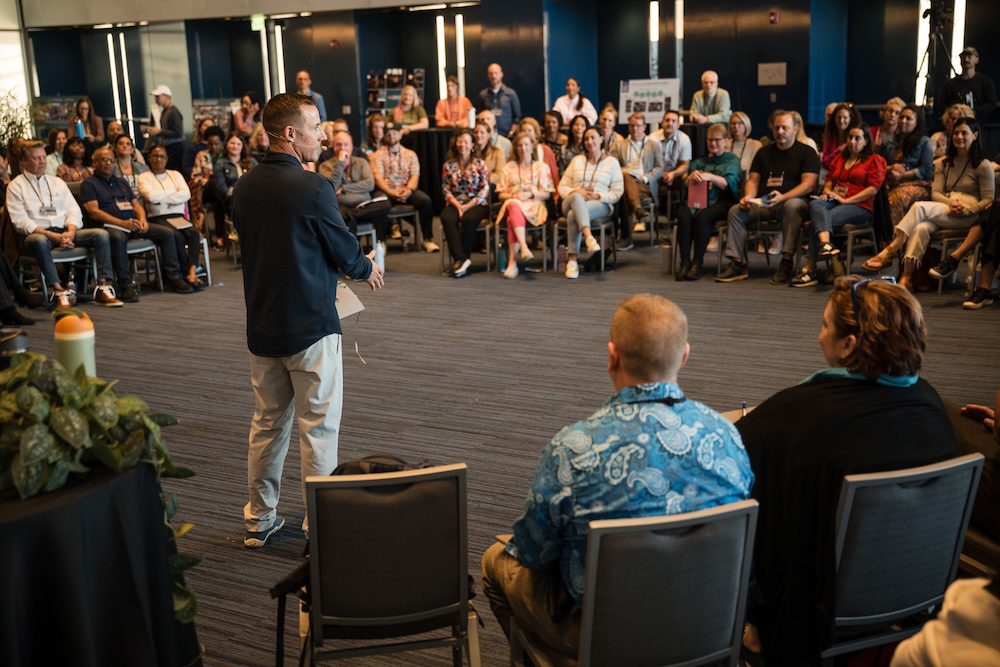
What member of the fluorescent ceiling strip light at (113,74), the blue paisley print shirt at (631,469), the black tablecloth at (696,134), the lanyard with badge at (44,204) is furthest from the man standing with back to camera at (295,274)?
the fluorescent ceiling strip light at (113,74)

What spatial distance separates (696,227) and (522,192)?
5.38ft

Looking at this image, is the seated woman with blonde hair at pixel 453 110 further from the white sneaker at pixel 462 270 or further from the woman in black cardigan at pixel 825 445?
the woman in black cardigan at pixel 825 445

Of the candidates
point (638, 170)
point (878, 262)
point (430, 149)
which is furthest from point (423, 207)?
point (878, 262)

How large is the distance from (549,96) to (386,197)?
19.3 feet

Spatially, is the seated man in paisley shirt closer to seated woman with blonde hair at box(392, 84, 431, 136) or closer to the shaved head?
the shaved head

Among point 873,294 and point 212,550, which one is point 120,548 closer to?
point 212,550

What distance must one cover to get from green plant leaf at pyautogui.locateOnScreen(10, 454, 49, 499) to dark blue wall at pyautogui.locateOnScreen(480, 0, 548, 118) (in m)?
14.0

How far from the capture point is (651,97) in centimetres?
1316

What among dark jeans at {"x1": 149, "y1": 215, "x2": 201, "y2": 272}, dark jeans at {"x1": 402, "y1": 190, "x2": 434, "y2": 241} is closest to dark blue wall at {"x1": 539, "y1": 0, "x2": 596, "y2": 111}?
dark jeans at {"x1": 402, "y1": 190, "x2": 434, "y2": 241}

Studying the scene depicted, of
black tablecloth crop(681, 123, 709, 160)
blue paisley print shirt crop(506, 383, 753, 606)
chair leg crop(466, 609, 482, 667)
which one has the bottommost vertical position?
chair leg crop(466, 609, 482, 667)

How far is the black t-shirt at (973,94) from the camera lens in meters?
11.9

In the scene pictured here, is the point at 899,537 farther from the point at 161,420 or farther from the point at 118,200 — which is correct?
the point at 118,200

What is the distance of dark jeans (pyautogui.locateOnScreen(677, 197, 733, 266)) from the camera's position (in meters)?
8.84

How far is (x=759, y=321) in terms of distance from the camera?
7.25 meters
